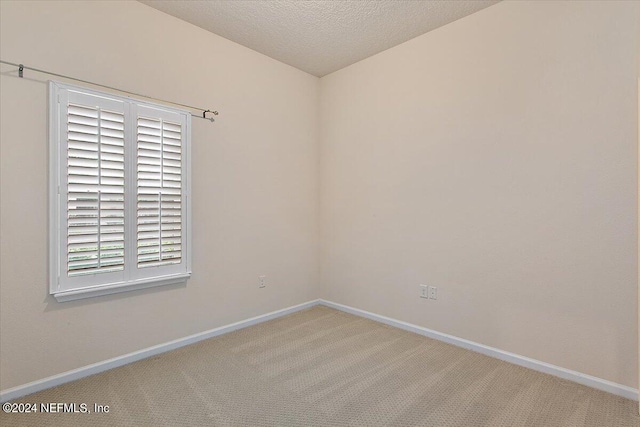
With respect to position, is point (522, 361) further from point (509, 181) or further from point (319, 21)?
point (319, 21)

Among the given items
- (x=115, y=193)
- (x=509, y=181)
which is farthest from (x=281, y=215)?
(x=509, y=181)

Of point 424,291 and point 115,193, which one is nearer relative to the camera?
point 115,193

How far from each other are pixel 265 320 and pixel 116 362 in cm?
134

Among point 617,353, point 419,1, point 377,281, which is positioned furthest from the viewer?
point 377,281

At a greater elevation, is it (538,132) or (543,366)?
(538,132)

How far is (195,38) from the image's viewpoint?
2.79 metres

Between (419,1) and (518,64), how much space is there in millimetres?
875

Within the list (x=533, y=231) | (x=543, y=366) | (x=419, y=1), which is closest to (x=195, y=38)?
(x=419, y=1)

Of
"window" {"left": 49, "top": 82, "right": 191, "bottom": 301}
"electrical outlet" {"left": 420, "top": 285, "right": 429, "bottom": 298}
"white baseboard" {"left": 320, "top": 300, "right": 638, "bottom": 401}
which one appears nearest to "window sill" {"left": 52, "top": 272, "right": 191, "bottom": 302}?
"window" {"left": 49, "top": 82, "right": 191, "bottom": 301}

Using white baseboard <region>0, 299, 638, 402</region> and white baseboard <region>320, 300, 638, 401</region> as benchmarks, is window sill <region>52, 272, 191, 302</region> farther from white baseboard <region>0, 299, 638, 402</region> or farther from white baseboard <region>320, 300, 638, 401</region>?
white baseboard <region>320, 300, 638, 401</region>

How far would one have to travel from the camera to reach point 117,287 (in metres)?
2.35

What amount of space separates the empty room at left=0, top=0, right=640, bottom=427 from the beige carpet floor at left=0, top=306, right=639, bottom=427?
0.02 metres

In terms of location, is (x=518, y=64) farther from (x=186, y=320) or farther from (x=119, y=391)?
(x=119, y=391)

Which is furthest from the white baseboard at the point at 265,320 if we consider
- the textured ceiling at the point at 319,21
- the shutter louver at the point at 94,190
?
the textured ceiling at the point at 319,21
